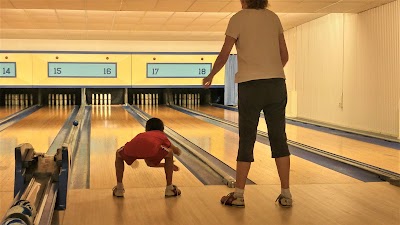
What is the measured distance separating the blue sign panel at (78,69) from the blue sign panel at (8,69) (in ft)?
2.60

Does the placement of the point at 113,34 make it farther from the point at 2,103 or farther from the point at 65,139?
the point at 65,139

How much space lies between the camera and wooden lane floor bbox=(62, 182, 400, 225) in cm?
293

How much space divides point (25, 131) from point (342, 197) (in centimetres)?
540

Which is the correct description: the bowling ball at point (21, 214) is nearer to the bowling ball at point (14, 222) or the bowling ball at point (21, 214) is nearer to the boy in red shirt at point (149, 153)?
the bowling ball at point (14, 222)

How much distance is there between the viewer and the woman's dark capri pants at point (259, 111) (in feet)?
10.6

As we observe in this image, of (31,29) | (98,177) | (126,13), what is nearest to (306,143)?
(98,177)

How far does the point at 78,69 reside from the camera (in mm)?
13492

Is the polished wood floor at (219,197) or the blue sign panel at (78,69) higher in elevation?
the blue sign panel at (78,69)

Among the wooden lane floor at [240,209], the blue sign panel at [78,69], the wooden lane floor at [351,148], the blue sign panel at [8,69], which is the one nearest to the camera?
the wooden lane floor at [240,209]

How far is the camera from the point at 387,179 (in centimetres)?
414

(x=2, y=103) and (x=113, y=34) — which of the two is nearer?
(x=113, y=34)

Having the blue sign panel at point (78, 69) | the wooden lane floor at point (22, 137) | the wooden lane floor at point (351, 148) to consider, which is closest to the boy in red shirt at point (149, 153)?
the wooden lane floor at point (22, 137)

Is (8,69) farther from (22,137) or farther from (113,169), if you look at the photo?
(113,169)

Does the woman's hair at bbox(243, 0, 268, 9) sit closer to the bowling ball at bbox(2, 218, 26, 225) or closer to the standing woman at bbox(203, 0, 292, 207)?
the standing woman at bbox(203, 0, 292, 207)
